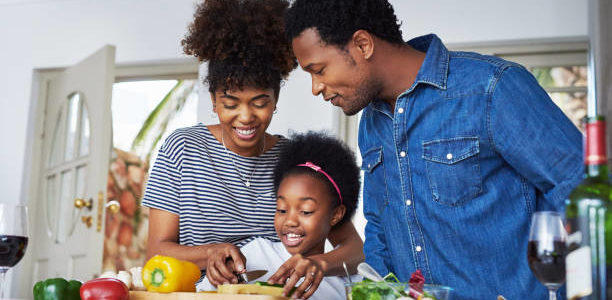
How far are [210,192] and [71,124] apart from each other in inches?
117

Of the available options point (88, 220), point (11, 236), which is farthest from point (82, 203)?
point (11, 236)

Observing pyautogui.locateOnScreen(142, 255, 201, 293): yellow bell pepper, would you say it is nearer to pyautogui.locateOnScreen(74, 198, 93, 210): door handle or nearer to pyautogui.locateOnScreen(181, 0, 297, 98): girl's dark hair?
pyautogui.locateOnScreen(181, 0, 297, 98): girl's dark hair

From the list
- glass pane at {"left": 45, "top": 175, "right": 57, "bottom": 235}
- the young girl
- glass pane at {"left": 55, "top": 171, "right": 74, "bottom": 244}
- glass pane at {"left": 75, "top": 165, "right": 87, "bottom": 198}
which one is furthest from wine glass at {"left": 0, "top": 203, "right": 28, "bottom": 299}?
glass pane at {"left": 45, "top": 175, "right": 57, "bottom": 235}

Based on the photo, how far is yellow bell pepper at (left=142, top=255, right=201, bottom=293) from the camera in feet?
4.65

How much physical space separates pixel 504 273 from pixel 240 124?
2.81 ft

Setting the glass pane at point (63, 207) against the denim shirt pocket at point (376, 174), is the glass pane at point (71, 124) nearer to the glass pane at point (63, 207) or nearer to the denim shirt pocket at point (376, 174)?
the glass pane at point (63, 207)

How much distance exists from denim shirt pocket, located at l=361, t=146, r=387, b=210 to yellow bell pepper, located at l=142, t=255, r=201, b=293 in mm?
477

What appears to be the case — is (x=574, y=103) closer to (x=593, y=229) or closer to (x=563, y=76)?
(x=563, y=76)

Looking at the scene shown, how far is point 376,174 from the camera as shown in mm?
1617

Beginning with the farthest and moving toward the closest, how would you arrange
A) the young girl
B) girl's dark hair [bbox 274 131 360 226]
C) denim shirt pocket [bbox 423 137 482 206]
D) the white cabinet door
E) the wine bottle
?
the white cabinet door < girl's dark hair [bbox 274 131 360 226] < the young girl < denim shirt pocket [bbox 423 137 482 206] < the wine bottle

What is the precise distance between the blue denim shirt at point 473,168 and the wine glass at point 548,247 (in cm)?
44

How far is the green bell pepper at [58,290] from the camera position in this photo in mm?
1455

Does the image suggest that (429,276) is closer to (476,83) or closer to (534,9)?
(476,83)

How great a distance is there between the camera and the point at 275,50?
2.07 m
